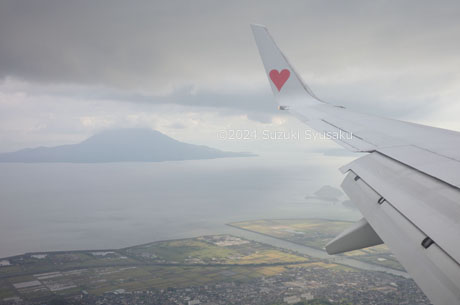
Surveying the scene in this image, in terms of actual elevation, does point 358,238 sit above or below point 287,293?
above

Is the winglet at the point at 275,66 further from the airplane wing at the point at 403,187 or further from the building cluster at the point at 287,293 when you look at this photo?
the building cluster at the point at 287,293

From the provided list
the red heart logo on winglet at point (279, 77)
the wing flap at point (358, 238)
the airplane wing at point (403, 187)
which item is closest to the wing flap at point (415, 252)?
the airplane wing at point (403, 187)

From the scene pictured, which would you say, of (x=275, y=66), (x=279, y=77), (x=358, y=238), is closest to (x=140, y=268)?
(x=279, y=77)

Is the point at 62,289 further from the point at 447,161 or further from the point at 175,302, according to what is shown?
the point at 447,161

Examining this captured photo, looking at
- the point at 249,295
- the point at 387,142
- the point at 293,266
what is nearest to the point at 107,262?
the point at 249,295

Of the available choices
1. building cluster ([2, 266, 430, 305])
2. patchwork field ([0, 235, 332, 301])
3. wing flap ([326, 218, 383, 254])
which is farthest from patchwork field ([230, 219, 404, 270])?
wing flap ([326, 218, 383, 254])

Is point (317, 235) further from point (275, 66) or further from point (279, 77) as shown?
point (275, 66)

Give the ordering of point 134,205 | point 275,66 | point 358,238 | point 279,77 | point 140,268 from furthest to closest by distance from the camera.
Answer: point 134,205 < point 140,268 < point 279,77 < point 275,66 < point 358,238
